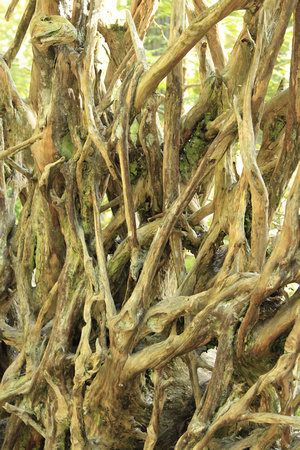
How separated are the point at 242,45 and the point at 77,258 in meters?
1.27

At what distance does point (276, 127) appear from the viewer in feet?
8.18

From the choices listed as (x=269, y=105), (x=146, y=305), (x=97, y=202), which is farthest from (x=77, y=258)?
(x=269, y=105)

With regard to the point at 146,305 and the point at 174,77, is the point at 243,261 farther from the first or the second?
the point at 174,77

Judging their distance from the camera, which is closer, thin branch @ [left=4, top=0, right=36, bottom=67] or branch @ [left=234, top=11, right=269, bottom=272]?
branch @ [left=234, top=11, right=269, bottom=272]

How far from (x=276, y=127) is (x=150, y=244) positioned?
2.81 feet

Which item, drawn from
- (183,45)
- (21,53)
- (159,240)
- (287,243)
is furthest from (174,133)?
(21,53)

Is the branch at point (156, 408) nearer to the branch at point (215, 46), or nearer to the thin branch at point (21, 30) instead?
the branch at point (215, 46)

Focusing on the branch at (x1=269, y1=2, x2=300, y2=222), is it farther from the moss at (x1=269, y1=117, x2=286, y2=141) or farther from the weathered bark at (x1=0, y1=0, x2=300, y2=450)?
the moss at (x1=269, y1=117, x2=286, y2=141)

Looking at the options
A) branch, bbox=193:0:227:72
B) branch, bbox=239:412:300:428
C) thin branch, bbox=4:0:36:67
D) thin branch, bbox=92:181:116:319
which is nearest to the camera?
branch, bbox=239:412:300:428

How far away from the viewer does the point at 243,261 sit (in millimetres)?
2178

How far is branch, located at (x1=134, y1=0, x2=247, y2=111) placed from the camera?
6.48ft

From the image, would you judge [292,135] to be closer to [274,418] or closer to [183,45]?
[183,45]

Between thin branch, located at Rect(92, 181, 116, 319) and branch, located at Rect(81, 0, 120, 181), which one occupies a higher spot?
branch, located at Rect(81, 0, 120, 181)

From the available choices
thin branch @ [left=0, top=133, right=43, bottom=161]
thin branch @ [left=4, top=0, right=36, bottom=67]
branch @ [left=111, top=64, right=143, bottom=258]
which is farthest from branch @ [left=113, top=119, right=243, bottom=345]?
thin branch @ [left=4, top=0, right=36, bottom=67]
